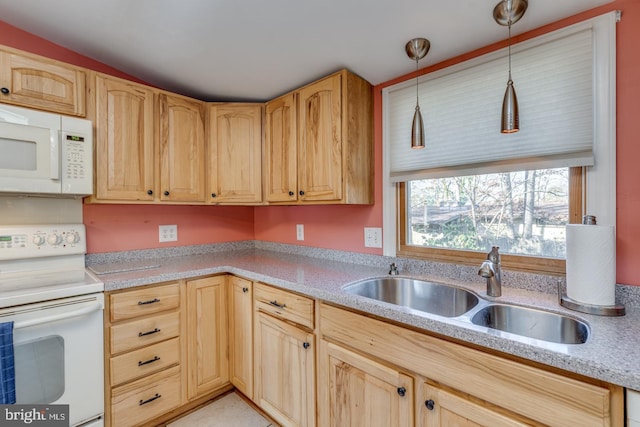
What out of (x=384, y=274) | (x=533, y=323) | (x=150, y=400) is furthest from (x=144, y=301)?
(x=533, y=323)

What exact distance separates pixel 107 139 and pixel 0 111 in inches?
17.1

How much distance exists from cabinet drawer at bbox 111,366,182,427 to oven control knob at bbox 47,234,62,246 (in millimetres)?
892

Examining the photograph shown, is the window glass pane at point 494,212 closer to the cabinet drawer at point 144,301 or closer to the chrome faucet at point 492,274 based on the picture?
the chrome faucet at point 492,274

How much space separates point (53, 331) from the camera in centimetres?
132

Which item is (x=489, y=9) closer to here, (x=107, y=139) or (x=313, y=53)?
(x=313, y=53)

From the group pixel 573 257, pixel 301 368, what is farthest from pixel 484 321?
pixel 301 368

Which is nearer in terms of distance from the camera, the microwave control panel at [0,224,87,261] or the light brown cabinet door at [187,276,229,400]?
the microwave control panel at [0,224,87,261]

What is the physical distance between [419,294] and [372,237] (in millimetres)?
484

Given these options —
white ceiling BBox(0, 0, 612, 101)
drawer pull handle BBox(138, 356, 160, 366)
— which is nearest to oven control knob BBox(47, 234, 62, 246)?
drawer pull handle BBox(138, 356, 160, 366)

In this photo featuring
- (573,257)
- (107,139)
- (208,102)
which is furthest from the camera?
(208,102)

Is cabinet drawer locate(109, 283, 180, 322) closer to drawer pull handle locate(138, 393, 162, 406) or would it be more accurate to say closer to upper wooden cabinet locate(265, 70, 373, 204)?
drawer pull handle locate(138, 393, 162, 406)

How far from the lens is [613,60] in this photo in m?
1.13

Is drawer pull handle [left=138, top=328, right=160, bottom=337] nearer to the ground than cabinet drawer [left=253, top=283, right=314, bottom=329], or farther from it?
nearer to the ground

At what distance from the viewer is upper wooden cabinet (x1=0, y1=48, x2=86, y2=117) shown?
56.4 inches
